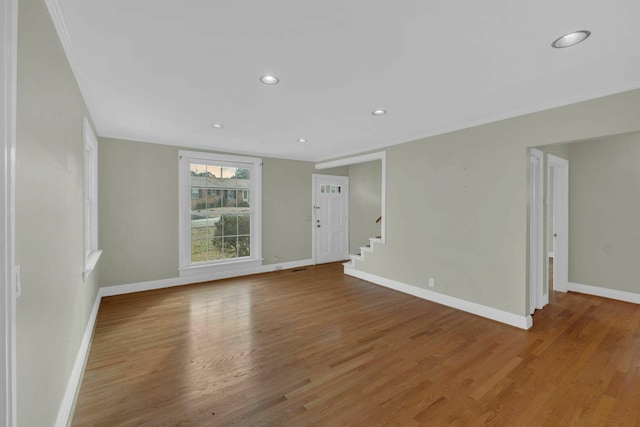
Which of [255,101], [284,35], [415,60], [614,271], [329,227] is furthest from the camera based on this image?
[329,227]

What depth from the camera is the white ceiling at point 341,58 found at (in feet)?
5.13

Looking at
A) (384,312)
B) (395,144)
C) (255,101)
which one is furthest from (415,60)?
(384,312)

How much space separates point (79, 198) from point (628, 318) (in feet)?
20.0

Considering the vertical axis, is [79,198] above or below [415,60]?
below

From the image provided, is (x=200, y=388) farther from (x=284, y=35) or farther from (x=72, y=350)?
(x=284, y=35)

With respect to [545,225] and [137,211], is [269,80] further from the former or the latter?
[545,225]

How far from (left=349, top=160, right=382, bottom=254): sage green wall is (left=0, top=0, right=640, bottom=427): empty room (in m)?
1.59

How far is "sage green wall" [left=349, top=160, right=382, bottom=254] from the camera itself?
262 inches

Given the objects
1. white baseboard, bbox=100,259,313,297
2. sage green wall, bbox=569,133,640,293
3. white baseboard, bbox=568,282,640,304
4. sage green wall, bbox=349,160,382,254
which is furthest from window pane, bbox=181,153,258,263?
white baseboard, bbox=568,282,640,304

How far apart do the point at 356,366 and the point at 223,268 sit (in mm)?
3610

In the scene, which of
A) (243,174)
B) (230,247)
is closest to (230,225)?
(230,247)

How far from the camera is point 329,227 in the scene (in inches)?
271

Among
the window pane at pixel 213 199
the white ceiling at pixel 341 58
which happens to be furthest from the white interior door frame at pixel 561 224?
the window pane at pixel 213 199

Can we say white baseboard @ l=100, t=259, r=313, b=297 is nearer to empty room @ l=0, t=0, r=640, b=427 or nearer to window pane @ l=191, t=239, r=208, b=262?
empty room @ l=0, t=0, r=640, b=427
